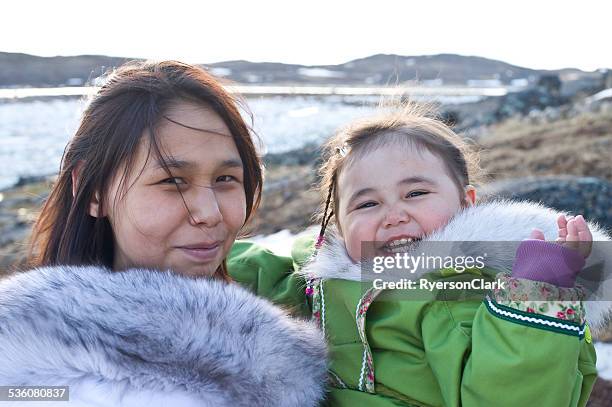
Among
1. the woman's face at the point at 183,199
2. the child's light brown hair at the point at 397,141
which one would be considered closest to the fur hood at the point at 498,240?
the child's light brown hair at the point at 397,141

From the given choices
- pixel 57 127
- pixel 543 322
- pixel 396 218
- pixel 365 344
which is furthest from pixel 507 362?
pixel 57 127

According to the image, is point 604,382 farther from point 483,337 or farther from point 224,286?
point 224,286

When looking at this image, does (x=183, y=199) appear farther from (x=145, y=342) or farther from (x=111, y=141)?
(x=145, y=342)

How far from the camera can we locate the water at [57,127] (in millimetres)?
8086

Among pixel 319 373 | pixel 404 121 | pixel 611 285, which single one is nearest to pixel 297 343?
pixel 319 373

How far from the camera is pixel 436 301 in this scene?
155 centimetres

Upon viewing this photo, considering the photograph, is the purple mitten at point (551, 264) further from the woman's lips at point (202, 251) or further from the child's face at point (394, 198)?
the woman's lips at point (202, 251)

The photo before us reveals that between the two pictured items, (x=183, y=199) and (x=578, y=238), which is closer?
(x=578, y=238)

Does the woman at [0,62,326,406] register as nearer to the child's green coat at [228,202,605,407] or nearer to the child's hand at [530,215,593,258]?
the child's green coat at [228,202,605,407]

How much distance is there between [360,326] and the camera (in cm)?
160

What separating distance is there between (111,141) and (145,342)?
63 cm

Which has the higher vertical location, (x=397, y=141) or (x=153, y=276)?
(x=397, y=141)

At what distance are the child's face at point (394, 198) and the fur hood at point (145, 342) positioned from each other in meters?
0.53

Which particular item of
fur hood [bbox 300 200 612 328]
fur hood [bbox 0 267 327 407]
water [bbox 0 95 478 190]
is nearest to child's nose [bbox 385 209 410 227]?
fur hood [bbox 300 200 612 328]
